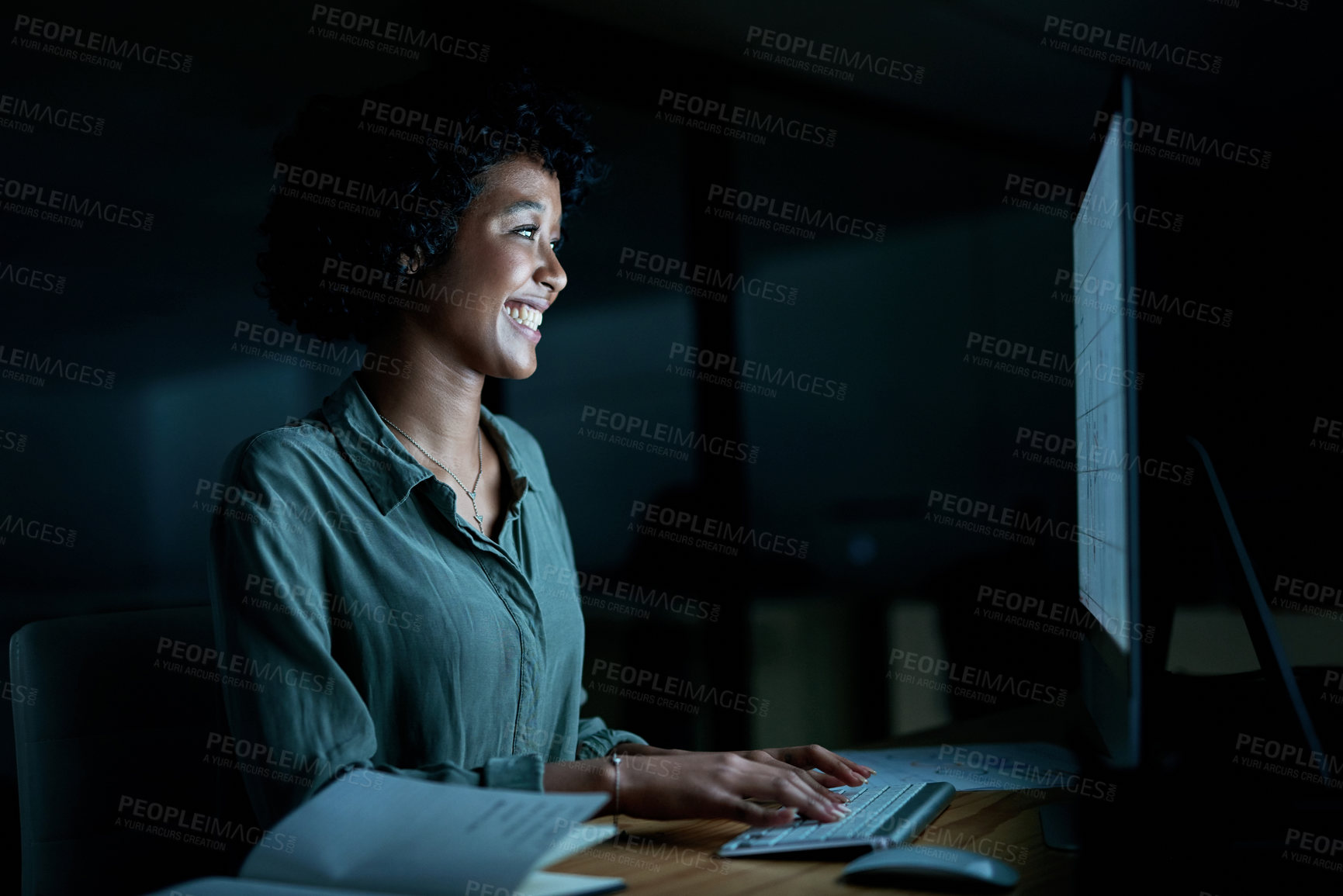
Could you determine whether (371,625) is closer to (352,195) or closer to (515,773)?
(515,773)

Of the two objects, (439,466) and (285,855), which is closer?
(285,855)

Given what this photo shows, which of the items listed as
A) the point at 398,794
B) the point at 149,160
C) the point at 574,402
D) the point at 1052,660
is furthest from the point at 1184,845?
the point at 1052,660

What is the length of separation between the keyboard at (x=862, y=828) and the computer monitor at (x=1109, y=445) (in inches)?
8.1

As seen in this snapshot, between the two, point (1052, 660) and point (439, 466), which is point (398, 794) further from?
point (1052, 660)

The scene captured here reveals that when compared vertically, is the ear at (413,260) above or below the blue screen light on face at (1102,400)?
above

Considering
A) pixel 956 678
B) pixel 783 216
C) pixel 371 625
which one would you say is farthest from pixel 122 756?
pixel 956 678

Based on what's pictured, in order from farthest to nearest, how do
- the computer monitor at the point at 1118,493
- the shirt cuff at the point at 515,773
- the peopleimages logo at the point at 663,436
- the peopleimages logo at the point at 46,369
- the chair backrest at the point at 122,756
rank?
the peopleimages logo at the point at 663,436 < the peopleimages logo at the point at 46,369 < the chair backrest at the point at 122,756 < the shirt cuff at the point at 515,773 < the computer monitor at the point at 1118,493

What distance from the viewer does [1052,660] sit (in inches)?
145

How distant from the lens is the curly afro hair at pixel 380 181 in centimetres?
151

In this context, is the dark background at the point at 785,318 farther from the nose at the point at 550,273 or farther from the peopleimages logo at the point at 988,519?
the nose at the point at 550,273

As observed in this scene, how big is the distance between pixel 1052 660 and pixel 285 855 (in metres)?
3.45

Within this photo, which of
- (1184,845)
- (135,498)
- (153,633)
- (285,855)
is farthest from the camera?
(135,498)

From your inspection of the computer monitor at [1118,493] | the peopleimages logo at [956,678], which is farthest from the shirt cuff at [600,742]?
the peopleimages logo at [956,678]

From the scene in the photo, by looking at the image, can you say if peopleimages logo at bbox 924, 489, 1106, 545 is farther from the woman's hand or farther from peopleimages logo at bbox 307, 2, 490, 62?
the woman's hand
